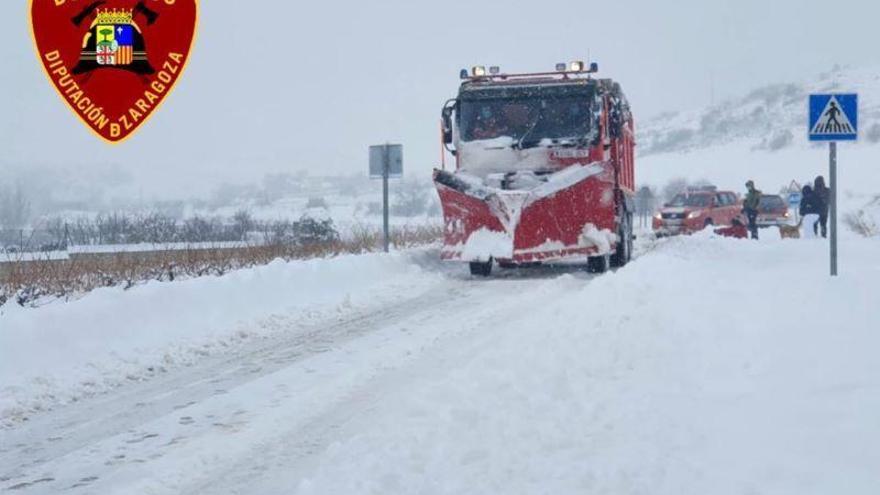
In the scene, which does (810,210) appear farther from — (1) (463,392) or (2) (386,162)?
(1) (463,392)

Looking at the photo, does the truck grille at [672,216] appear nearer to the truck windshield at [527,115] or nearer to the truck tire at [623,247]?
the truck tire at [623,247]

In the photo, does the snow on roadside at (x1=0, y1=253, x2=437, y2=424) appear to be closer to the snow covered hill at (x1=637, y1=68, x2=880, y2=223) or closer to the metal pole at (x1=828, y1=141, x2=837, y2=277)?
the metal pole at (x1=828, y1=141, x2=837, y2=277)

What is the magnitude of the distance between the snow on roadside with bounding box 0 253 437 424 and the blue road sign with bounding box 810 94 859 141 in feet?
19.0

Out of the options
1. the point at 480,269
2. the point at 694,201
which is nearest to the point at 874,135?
the point at 694,201

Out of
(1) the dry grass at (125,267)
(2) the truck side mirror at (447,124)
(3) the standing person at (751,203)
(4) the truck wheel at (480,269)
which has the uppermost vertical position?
(2) the truck side mirror at (447,124)

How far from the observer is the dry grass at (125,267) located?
1188 cm

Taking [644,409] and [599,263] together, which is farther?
[599,263]

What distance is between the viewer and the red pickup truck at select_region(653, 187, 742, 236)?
3166 centimetres

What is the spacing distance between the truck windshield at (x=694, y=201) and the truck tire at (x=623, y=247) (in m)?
15.1

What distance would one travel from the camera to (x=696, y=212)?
104 feet

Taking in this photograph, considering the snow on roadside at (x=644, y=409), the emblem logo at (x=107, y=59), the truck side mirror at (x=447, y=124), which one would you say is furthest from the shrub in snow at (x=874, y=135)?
the emblem logo at (x=107, y=59)

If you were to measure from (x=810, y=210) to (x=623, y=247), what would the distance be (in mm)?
8740

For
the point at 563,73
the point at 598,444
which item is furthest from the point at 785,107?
the point at 598,444

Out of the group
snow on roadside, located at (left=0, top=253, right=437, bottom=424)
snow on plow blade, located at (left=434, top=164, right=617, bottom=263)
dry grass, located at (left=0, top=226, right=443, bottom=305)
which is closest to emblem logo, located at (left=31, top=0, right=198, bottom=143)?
snow on roadside, located at (left=0, top=253, right=437, bottom=424)
